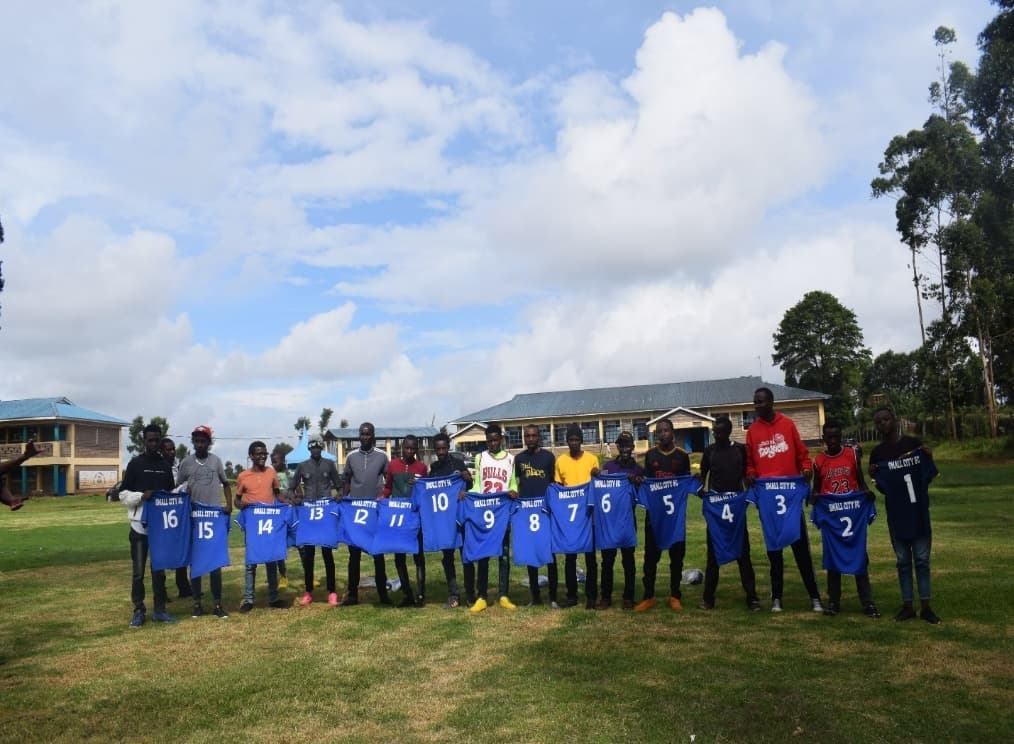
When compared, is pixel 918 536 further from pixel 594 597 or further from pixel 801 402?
pixel 801 402

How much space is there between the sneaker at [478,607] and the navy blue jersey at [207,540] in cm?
342

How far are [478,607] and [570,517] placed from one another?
5.42 feet

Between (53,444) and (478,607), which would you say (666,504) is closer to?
(478,607)

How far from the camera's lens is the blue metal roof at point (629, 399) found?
5606cm

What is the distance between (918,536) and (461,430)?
51.9m

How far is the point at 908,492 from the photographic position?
28.0 ft

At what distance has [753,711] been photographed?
5.71 m

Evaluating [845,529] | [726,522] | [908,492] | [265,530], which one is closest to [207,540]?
[265,530]

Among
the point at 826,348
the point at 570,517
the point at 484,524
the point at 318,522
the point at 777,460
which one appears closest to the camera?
the point at 777,460

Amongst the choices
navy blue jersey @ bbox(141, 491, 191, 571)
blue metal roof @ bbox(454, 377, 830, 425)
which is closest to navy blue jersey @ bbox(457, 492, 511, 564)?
navy blue jersey @ bbox(141, 491, 191, 571)

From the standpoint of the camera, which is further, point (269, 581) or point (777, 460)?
point (269, 581)

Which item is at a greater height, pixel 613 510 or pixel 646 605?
pixel 613 510

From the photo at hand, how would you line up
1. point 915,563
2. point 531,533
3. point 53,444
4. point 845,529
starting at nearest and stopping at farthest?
1. point 915,563
2. point 845,529
3. point 531,533
4. point 53,444

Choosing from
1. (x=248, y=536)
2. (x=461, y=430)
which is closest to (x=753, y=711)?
(x=248, y=536)
